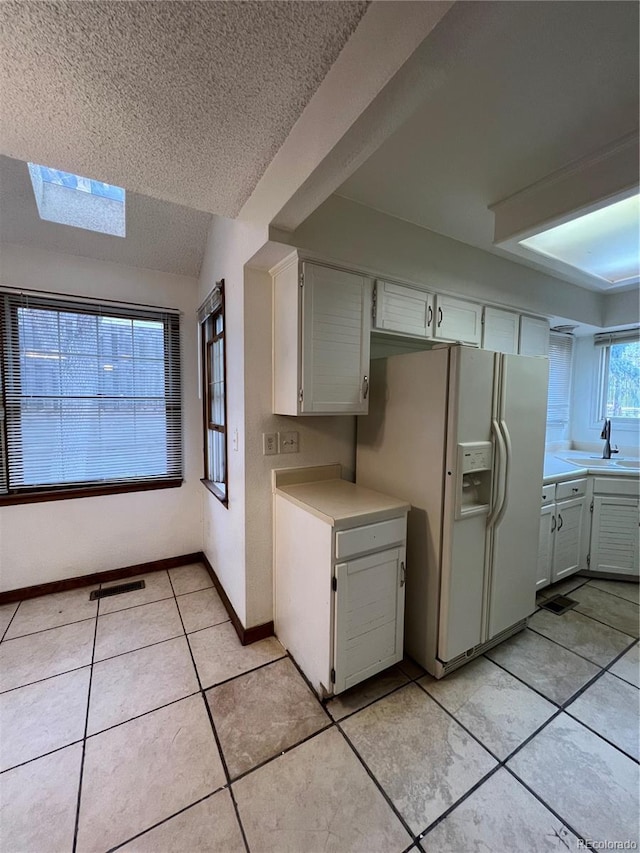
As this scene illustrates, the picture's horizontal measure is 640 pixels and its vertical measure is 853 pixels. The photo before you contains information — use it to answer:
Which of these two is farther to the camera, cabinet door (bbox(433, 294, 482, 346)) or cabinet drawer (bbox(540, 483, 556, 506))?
cabinet drawer (bbox(540, 483, 556, 506))

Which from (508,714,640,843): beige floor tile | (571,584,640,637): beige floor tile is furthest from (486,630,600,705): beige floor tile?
(571,584,640,637): beige floor tile

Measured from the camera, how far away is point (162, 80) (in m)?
0.97

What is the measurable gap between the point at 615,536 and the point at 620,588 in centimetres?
40

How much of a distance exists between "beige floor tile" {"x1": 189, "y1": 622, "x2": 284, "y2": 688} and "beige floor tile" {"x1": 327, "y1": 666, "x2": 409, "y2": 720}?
439mm

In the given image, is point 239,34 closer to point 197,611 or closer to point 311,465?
point 311,465

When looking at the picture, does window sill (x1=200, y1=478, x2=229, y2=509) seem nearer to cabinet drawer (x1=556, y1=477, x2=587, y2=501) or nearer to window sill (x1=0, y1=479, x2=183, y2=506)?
window sill (x1=0, y1=479, x2=183, y2=506)

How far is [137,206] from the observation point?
2.22m

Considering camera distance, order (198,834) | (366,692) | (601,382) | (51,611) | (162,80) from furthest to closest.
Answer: (601,382), (51,611), (366,692), (198,834), (162,80)

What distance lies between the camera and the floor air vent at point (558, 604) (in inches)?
93.8

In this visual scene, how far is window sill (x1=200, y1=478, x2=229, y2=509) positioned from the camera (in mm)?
2291

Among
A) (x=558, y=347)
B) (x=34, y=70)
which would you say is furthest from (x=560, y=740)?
(x=558, y=347)

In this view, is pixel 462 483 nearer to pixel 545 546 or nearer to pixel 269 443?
pixel 269 443

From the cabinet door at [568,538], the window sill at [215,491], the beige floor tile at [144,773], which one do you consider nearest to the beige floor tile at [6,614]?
the beige floor tile at [144,773]

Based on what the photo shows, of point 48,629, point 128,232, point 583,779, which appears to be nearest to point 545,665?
point 583,779
